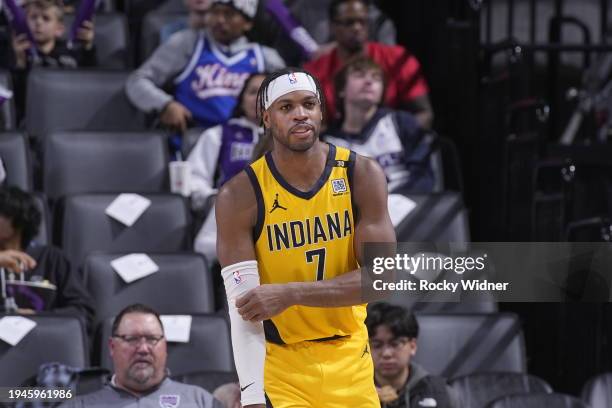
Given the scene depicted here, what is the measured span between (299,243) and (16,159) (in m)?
2.93

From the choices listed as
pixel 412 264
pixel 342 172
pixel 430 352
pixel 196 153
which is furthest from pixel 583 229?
pixel 342 172

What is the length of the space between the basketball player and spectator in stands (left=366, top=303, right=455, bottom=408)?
50.0 inches

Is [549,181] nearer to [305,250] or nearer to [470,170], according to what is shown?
[470,170]

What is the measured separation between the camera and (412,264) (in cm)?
482

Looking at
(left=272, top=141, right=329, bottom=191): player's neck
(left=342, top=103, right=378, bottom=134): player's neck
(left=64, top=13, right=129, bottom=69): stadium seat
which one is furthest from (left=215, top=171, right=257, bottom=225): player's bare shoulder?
(left=64, top=13, right=129, bottom=69): stadium seat

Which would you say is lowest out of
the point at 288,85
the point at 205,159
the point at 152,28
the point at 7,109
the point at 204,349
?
the point at 204,349

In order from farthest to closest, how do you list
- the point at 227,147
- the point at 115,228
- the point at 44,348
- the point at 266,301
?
the point at 227,147, the point at 115,228, the point at 44,348, the point at 266,301

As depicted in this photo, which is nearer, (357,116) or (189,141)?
(357,116)

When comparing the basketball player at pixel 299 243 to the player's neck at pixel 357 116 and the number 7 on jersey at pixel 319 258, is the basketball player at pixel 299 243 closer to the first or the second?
the number 7 on jersey at pixel 319 258

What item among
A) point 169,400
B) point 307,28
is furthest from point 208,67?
point 169,400

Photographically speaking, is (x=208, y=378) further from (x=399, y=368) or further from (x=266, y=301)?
(x=266, y=301)

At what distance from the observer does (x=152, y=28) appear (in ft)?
25.1

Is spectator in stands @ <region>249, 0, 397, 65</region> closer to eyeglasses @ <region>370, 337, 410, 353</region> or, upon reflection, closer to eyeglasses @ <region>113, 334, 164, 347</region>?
eyeglasses @ <region>370, 337, 410, 353</region>

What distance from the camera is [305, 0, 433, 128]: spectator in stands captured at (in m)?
7.08
